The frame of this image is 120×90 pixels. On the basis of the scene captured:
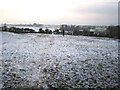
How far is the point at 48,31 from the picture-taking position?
3084 centimetres

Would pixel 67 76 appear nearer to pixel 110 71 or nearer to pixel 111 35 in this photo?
pixel 110 71

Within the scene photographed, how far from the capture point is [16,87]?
3592 mm

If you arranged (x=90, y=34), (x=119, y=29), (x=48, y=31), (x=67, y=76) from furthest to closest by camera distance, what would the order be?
(x=48, y=31) → (x=90, y=34) → (x=119, y=29) → (x=67, y=76)

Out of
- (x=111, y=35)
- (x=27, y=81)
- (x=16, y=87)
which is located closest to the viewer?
(x=16, y=87)

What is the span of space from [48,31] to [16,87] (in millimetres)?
27924

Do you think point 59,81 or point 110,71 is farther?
point 110,71

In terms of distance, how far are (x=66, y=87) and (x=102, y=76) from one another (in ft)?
6.39

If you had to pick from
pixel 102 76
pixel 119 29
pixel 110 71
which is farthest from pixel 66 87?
pixel 119 29

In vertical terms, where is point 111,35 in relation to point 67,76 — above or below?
above

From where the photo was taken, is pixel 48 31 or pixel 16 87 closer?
pixel 16 87

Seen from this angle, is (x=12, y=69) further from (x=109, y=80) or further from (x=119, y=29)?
(x=119, y=29)

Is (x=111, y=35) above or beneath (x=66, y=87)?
above

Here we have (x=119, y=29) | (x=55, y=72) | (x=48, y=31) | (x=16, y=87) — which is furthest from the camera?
(x=48, y=31)

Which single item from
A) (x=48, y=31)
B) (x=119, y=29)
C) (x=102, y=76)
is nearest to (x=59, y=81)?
(x=102, y=76)
